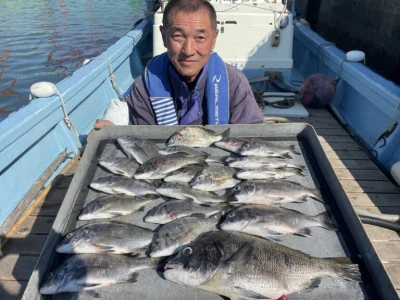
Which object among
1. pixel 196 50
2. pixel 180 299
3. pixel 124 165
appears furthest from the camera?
pixel 196 50

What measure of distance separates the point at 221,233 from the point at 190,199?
1.48ft

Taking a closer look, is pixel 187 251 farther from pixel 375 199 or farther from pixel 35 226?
pixel 375 199

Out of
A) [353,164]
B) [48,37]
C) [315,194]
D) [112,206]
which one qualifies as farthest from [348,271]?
A: [48,37]

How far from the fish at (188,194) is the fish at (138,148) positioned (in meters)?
0.39

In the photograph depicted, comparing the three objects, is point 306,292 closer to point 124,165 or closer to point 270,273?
point 270,273

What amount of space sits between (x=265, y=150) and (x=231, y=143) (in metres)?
0.28

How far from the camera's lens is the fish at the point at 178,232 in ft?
5.81

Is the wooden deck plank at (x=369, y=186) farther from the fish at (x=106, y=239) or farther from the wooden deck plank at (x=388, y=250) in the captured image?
the fish at (x=106, y=239)

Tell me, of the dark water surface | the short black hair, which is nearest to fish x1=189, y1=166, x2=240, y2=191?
the short black hair

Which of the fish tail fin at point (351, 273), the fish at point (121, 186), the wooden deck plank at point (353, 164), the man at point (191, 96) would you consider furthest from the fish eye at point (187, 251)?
the wooden deck plank at point (353, 164)

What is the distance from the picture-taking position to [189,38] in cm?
260

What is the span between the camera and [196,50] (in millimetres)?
2691

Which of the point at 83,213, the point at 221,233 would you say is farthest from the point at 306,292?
the point at 83,213

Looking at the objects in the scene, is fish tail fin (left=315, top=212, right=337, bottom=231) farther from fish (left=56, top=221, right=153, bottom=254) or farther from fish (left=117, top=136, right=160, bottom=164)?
fish (left=117, top=136, right=160, bottom=164)
